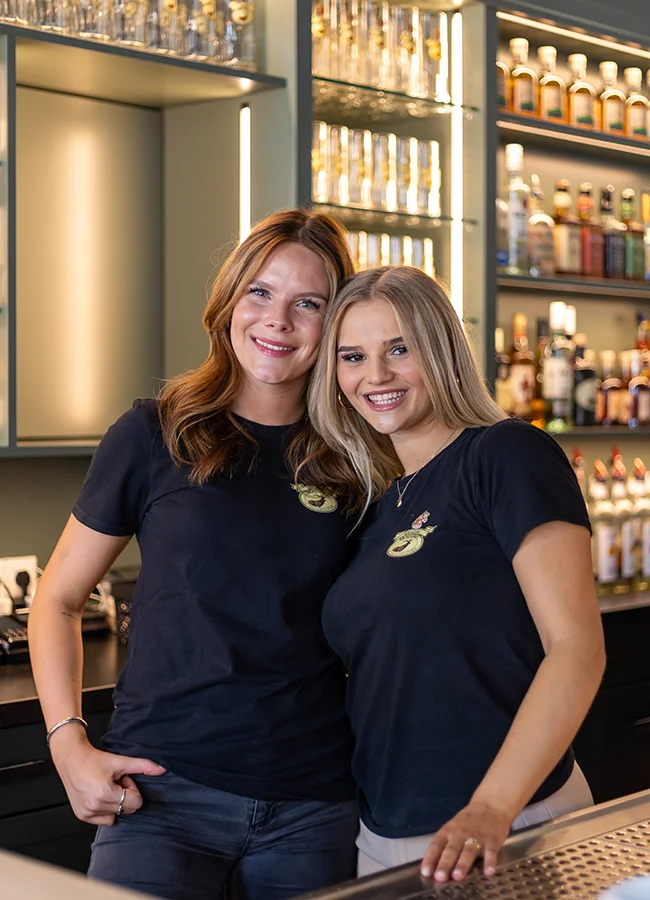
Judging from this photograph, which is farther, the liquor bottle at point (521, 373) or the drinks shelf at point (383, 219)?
the liquor bottle at point (521, 373)

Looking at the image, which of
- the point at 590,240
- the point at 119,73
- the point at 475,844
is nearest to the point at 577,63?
the point at 590,240

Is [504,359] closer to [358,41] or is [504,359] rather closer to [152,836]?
[358,41]

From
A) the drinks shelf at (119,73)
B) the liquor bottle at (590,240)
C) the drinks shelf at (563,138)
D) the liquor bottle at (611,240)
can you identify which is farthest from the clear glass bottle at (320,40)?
the liquor bottle at (611,240)

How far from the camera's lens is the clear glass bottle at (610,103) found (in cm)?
383

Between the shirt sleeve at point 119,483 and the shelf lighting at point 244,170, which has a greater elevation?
the shelf lighting at point 244,170

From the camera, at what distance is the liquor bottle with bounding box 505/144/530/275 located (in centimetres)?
356

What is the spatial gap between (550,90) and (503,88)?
0.20 m

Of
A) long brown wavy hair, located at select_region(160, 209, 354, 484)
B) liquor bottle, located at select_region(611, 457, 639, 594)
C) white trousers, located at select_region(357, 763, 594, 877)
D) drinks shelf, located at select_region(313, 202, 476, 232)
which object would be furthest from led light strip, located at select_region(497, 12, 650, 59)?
white trousers, located at select_region(357, 763, 594, 877)

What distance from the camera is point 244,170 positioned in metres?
3.01

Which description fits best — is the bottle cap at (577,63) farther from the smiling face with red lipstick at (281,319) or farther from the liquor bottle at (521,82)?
the smiling face with red lipstick at (281,319)

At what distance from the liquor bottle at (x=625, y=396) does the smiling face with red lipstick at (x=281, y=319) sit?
2.26 metres

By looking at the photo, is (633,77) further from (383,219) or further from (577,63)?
(383,219)

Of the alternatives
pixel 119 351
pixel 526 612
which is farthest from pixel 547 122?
pixel 526 612

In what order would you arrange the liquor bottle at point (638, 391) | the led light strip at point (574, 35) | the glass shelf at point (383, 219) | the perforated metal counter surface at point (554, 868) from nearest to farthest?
the perforated metal counter surface at point (554, 868) < the glass shelf at point (383, 219) < the led light strip at point (574, 35) < the liquor bottle at point (638, 391)
